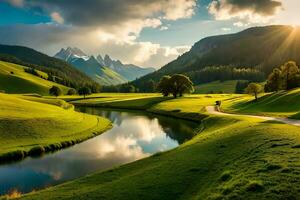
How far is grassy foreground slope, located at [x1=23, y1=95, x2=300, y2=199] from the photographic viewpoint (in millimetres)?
23031

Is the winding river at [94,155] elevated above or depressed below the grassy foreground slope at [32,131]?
below

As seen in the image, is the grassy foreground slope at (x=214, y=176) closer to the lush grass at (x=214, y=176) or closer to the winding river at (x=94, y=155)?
the lush grass at (x=214, y=176)

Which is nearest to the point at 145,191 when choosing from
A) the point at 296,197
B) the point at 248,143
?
the point at 296,197

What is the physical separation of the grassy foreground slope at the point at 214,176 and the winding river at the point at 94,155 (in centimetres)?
986

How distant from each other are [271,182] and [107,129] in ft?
206

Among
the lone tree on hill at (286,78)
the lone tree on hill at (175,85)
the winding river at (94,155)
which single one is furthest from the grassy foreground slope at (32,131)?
the lone tree on hill at (175,85)

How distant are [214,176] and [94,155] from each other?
3030 centimetres

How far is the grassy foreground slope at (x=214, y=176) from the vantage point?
23031 mm

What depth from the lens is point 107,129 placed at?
82688 millimetres

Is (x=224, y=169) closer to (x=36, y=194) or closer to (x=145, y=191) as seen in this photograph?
(x=145, y=191)

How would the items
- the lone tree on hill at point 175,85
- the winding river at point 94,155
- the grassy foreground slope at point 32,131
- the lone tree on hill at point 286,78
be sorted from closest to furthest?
1. the winding river at point 94,155
2. the grassy foreground slope at point 32,131
3. the lone tree on hill at point 286,78
4. the lone tree on hill at point 175,85

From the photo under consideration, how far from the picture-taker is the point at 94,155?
5391 centimetres

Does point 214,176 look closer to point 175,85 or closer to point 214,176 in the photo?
point 214,176

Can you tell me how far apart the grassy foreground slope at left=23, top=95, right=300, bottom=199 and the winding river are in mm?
9855
